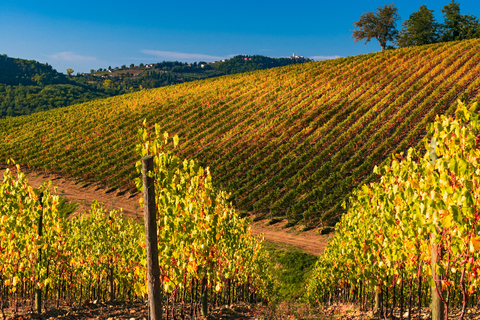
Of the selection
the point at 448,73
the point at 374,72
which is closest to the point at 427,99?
the point at 448,73

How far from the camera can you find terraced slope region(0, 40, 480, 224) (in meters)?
26.9

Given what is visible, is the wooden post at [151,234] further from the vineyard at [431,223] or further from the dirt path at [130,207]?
the dirt path at [130,207]

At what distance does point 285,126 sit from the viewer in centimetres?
3806

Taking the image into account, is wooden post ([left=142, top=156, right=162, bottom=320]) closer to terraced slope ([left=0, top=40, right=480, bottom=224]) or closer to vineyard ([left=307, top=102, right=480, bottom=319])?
vineyard ([left=307, top=102, right=480, bottom=319])

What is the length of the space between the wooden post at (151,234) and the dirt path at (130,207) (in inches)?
590

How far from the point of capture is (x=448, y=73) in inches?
1623

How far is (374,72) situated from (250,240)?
153ft

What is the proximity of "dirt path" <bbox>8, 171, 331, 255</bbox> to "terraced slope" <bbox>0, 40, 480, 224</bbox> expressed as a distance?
1.42 meters

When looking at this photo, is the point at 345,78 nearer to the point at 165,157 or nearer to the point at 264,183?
the point at 264,183

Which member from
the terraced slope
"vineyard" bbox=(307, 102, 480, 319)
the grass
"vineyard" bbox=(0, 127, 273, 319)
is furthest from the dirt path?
"vineyard" bbox=(307, 102, 480, 319)

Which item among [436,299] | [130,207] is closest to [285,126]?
[130,207]

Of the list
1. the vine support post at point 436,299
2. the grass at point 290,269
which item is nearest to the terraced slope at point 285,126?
the grass at point 290,269

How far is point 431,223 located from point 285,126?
35097mm

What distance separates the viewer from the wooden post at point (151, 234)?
3.68 meters
